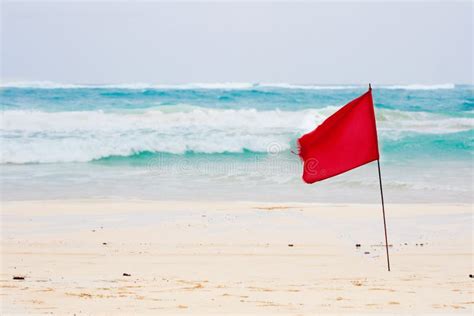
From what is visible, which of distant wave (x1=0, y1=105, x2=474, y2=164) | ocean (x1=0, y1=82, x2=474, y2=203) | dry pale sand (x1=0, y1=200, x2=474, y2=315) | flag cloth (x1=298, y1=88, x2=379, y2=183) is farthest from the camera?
distant wave (x1=0, y1=105, x2=474, y2=164)

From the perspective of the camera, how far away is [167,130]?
2555 cm

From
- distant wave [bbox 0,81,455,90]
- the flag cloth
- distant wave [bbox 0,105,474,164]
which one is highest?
distant wave [bbox 0,81,455,90]

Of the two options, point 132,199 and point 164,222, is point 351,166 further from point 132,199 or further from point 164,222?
Answer: point 132,199

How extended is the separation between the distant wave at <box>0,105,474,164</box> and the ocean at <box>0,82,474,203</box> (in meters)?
0.04

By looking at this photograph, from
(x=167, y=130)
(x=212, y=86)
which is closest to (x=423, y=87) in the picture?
(x=212, y=86)

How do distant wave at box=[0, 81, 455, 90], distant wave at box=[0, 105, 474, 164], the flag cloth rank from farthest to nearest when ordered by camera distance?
distant wave at box=[0, 81, 455, 90] → distant wave at box=[0, 105, 474, 164] → the flag cloth

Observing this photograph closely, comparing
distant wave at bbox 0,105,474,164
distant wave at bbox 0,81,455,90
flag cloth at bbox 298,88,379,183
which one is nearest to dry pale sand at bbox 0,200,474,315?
Result: flag cloth at bbox 298,88,379,183

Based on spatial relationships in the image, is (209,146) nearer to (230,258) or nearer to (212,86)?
(230,258)

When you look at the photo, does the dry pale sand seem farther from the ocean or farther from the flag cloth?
the ocean

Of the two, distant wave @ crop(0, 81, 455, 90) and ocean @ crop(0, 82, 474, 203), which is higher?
distant wave @ crop(0, 81, 455, 90)

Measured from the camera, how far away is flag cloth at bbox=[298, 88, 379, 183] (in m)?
7.66

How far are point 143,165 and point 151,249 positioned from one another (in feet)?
28.5

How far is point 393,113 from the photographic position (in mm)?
30344

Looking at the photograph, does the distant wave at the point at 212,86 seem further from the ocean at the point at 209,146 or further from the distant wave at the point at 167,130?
the distant wave at the point at 167,130
